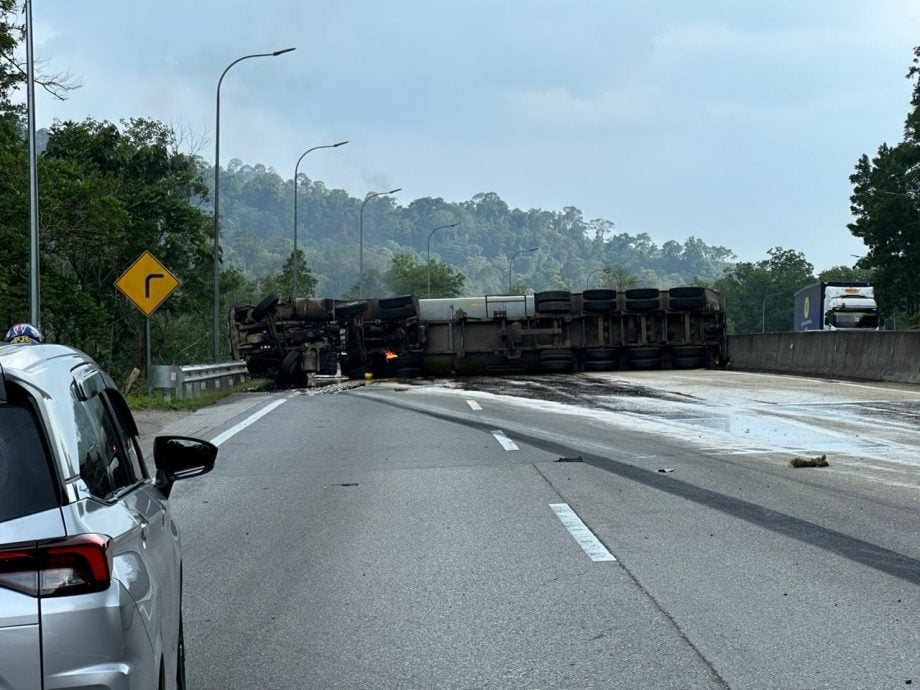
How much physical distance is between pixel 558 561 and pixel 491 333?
94.3 feet

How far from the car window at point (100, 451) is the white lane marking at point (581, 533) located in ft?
13.6

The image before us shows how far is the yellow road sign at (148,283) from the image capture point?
25.6 metres

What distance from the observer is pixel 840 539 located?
8242 millimetres

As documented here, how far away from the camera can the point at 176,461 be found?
15.2 feet

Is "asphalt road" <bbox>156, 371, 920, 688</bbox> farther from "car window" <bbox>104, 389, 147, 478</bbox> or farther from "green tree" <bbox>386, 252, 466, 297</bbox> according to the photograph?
"green tree" <bbox>386, 252, 466, 297</bbox>

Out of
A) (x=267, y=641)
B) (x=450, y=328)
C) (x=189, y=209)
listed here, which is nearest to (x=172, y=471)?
(x=267, y=641)

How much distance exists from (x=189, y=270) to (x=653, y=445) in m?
44.8

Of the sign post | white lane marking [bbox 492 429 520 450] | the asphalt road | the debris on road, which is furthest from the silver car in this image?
the sign post

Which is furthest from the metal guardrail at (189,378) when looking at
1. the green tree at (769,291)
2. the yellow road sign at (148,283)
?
the green tree at (769,291)

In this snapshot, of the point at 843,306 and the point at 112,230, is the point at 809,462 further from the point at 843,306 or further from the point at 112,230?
the point at 843,306

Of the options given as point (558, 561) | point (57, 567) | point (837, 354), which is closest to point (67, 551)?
point (57, 567)

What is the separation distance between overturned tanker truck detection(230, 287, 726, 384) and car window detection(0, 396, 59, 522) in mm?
31450

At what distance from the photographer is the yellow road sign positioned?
25578 mm

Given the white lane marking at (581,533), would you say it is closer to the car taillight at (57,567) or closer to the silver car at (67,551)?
the silver car at (67,551)
